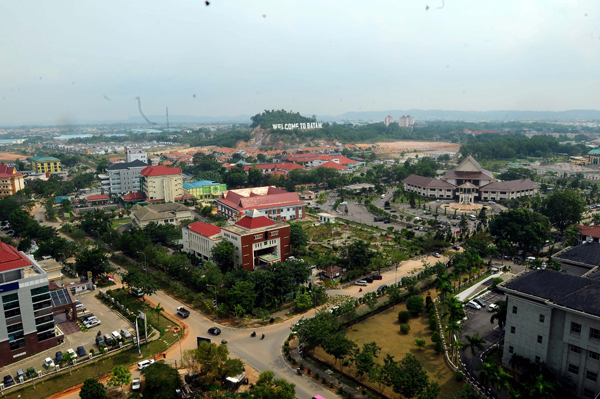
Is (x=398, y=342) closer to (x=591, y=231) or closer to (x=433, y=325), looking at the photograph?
(x=433, y=325)

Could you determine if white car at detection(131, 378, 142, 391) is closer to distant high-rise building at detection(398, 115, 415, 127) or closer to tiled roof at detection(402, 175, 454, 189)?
tiled roof at detection(402, 175, 454, 189)

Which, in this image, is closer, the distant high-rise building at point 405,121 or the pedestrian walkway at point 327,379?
the pedestrian walkway at point 327,379

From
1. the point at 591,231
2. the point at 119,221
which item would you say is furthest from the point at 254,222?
the point at 591,231

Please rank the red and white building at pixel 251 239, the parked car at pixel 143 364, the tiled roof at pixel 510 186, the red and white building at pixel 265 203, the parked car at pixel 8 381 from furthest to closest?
the tiled roof at pixel 510 186 < the red and white building at pixel 265 203 < the red and white building at pixel 251 239 < the parked car at pixel 143 364 < the parked car at pixel 8 381

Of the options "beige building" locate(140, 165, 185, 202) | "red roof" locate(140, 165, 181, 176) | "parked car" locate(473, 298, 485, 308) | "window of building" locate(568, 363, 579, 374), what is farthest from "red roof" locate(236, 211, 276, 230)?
"red roof" locate(140, 165, 181, 176)

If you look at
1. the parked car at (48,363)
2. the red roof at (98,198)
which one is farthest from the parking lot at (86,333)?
the red roof at (98,198)

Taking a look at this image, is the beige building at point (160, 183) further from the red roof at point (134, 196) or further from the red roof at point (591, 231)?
the red roof at point (591, 231)
